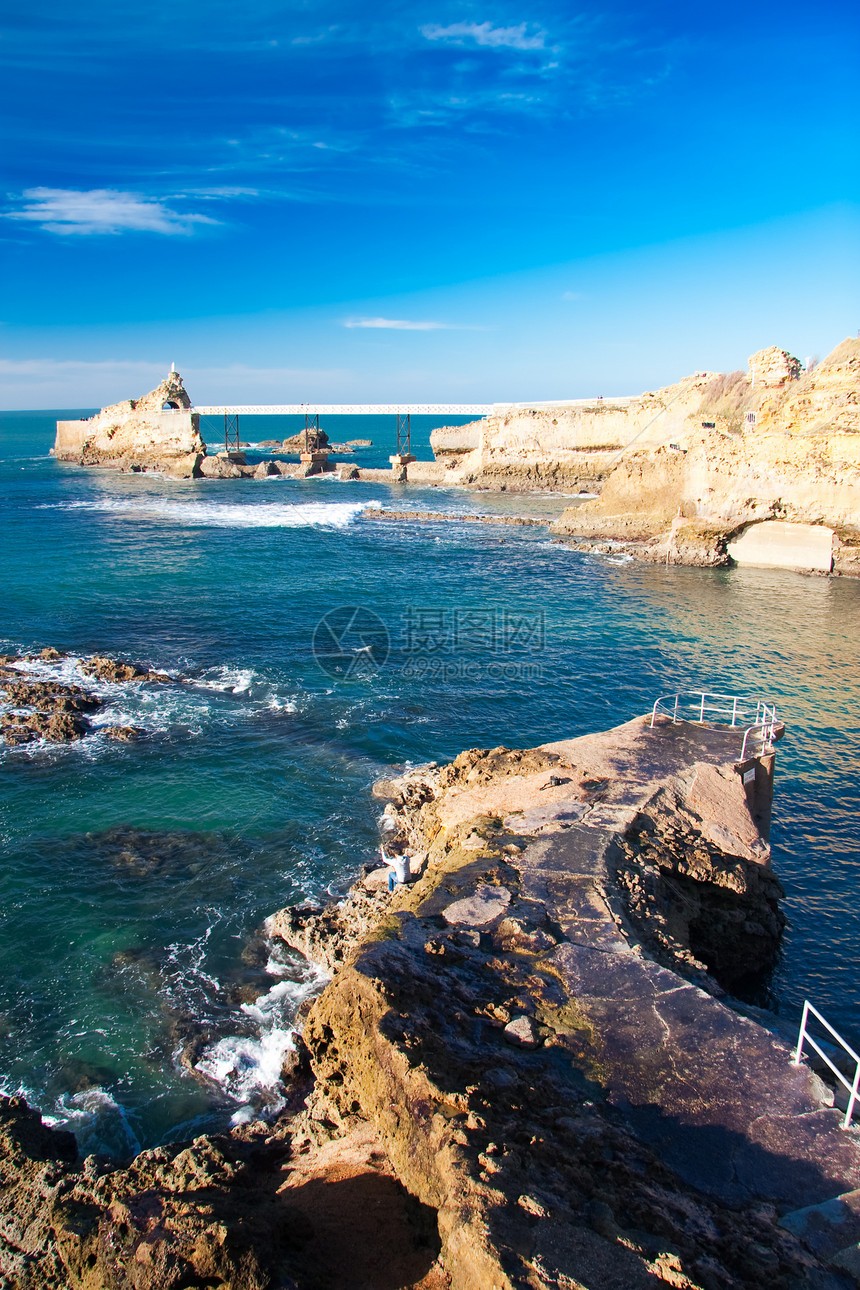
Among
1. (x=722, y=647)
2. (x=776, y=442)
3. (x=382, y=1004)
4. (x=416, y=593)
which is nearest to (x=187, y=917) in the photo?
(x=382, y=1004)

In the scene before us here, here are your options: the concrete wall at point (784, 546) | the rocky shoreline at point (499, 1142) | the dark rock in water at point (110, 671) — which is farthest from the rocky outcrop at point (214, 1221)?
the concrete wall at point (784, 546)

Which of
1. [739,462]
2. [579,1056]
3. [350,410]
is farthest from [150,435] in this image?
[579,1056]

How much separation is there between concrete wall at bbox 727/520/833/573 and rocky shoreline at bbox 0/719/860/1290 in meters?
37.0

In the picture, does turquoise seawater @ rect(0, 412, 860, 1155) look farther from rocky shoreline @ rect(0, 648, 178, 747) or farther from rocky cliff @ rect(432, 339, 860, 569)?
rocky cliff @ rect(432, 339, 860, 569)

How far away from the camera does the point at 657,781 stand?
1495 cm

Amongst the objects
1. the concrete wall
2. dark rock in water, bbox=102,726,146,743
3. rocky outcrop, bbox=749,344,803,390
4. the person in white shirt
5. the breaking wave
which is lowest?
the person in white shirt

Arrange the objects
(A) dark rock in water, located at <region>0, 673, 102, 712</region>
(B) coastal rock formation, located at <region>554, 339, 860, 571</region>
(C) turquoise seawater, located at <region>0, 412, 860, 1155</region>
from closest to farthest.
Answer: (C) turquoise seawater, located at <region>0, 412, 860, 1155</region> → (A) dark rock in water, located at <region>0, 673, 102, 712</region> → (B) coastal rock formation, located at <region>554, 339, 860, 571</region>

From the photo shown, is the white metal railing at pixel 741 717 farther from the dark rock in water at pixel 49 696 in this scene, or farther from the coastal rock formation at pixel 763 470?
the coastal rock formation at pixel 763 470

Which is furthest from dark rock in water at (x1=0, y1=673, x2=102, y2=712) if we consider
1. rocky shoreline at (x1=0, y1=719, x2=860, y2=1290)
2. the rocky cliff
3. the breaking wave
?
the rocky cliff

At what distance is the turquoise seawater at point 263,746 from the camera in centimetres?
1163

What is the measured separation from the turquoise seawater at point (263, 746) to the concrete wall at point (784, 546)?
1441 mm

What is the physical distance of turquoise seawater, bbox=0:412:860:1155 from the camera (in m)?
11.6

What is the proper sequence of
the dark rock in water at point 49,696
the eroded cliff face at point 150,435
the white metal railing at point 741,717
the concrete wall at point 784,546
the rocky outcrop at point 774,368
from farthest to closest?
the eroded cliff face at point 150,435, the rocky outcrop at point 774,368, the concrete wall at point 784,546, the dark rock in water at point 49,696, the white metal railing at point 741,717

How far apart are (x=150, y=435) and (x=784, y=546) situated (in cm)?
8263
